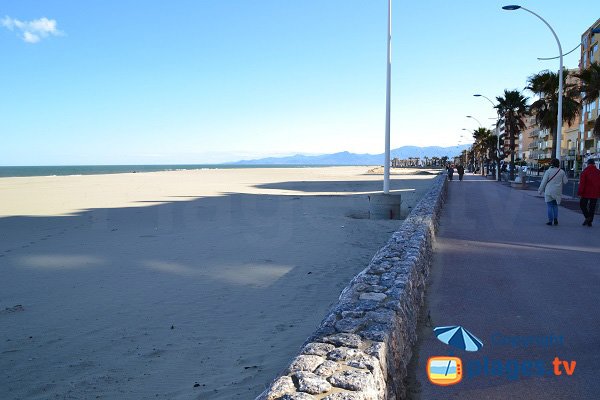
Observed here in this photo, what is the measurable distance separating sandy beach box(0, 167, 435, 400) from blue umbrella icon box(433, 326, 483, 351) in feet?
4.53

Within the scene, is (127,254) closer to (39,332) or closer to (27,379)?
(39,332)

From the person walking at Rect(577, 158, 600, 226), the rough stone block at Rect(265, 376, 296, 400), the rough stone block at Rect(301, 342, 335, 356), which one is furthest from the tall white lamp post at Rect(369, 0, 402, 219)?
the rough stone block at Rect(265, 376, 296, 400)

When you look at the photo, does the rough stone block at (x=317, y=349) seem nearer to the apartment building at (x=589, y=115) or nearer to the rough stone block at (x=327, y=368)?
the rough stone block at (x=327, y=368)

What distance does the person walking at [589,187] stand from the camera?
11.1 meters

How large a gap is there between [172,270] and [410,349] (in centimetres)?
503

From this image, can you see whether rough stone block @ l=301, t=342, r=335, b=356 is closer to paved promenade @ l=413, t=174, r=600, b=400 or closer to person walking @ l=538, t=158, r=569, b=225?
paved promenade @ l=413, t=174, r=600, b=400

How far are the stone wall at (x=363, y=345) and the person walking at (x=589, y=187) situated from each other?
8386 mm

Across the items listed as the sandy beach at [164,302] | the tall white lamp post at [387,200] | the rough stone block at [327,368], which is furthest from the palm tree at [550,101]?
the rough stone block at [327,368]

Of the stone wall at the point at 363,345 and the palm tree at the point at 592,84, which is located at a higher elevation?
the palm tree at the point at 592,84

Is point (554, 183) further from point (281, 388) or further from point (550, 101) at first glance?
point (550, 101)

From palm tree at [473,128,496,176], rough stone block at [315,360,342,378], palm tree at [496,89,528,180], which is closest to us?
rough stone block at [315,360,342,378]

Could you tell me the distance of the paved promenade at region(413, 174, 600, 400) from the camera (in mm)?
3490

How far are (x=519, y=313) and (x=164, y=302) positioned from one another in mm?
4324

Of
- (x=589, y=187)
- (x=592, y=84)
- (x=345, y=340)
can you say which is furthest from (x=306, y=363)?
(x=592, y=84)
